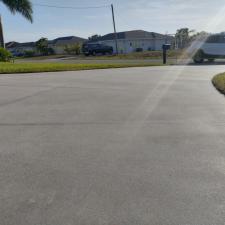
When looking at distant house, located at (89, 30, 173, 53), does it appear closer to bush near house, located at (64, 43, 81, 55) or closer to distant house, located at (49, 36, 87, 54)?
bush near house, located at (64, 43, 81, 55)

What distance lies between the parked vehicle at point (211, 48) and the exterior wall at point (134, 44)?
33777 millimetres

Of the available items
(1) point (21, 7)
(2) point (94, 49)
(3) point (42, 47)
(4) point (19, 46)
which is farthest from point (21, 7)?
(4) point (19, 46)

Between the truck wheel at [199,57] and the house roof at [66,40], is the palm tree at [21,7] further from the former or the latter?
the house roof at [66,40]

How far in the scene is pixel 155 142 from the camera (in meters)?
5.39

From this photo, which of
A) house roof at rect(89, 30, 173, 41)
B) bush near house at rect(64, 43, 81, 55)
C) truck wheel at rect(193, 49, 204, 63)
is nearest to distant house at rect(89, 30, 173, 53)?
house roof at rect(89, 30, 173, 41)

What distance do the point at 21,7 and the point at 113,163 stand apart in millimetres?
27540

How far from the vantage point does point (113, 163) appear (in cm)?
445

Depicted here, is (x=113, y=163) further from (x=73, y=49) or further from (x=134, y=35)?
(x=134, y=35)

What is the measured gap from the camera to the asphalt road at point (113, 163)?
3.19m

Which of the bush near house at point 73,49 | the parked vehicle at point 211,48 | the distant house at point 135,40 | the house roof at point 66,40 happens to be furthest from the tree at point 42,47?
the parked vehicle at point 211,48

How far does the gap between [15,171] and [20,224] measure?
4.30 feet

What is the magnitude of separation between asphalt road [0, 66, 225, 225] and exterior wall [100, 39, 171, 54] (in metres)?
52.6

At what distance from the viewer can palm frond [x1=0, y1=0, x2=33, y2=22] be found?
28.7 m

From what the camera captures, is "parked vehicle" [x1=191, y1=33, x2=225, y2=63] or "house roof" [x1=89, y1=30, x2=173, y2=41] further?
"house roof" [x1=89, y1=30, x2=173, y2=41]
